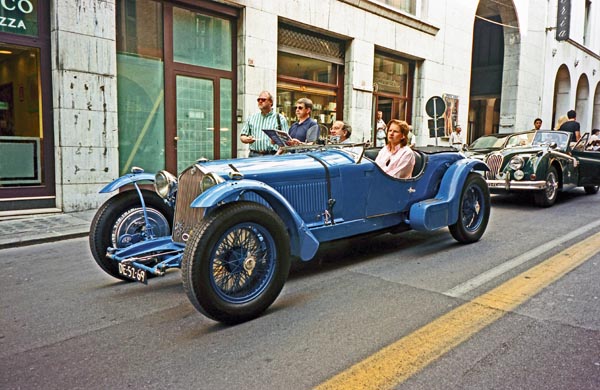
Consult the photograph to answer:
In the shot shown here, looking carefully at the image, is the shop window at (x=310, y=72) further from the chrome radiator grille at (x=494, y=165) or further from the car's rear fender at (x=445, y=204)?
the car's rear fender at (x=445, y=204)

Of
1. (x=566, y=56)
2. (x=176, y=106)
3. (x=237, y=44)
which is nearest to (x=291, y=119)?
(x=237, y=44)

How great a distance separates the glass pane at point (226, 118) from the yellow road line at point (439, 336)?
734 centimetres

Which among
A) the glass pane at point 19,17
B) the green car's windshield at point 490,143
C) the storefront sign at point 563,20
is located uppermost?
the storefront sign at point 563,20

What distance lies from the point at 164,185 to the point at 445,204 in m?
3.05

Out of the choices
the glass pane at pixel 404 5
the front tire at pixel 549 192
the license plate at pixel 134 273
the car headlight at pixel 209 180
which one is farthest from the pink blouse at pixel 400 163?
the glass pane at pixel 404 5

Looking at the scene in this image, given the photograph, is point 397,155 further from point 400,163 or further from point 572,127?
point 572,127

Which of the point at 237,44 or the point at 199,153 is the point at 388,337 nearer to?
the point at 199,153

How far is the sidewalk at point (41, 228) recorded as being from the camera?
19.5 feet

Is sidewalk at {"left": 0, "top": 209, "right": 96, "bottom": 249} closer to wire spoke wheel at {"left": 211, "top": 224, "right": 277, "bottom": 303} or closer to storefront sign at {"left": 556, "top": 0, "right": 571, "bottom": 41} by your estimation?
wire spoke wheel at {"left": 211, "top": 224, "right": 277, "bottom": 303}

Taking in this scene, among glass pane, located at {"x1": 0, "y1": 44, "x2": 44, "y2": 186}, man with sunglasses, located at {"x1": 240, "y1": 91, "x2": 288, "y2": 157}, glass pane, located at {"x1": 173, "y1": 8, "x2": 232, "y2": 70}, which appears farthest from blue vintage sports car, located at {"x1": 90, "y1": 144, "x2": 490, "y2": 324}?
glass pane, located at {"x1": 173, "y1": 8, "x2": 232, "y2": 70}

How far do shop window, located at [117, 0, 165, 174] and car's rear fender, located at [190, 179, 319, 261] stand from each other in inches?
242

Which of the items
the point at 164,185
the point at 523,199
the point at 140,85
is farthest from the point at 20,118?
the point at 523,199

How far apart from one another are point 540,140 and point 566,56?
1732cm

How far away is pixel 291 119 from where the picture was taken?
12047 millimetres
